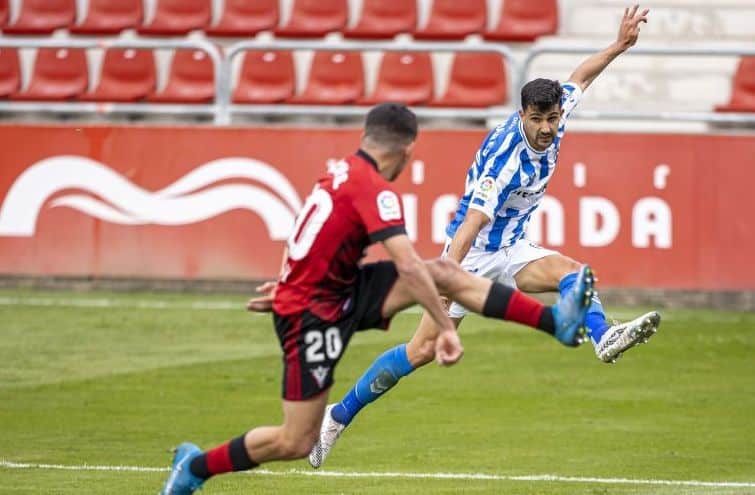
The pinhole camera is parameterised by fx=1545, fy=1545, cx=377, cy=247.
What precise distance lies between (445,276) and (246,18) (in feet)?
49.4

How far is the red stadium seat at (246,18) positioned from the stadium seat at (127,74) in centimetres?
120

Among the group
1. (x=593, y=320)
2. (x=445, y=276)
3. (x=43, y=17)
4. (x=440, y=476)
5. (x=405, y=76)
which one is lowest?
(x=440, y=476)

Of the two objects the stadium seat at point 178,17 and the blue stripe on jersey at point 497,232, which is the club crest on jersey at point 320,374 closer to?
the blue stripe on jersey at point 497,232

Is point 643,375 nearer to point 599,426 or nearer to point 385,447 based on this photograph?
point 599,426

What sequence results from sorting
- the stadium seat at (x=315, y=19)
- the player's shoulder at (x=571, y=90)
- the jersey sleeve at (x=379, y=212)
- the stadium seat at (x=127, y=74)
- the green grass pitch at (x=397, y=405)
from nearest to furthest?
the jersey sleeve at (x=379, y=212)
the green grass pitch at (x=397, y=405)
the player's shoulder at (x=571, y=90)
the stadium seat at (x=127, y=74)
the stadium seat at (x=315, y=19)

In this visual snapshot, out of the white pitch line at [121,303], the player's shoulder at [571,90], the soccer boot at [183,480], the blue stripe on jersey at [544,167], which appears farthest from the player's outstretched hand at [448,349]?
the white pitch line at [121,303]

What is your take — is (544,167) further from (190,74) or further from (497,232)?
(190,74)

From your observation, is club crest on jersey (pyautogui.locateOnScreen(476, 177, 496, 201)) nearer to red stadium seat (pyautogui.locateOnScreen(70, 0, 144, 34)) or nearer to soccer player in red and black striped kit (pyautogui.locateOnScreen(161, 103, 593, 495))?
soccer player in red and black striped kit (pyautogui.locateOnScreen(161, 103, 593, 495))

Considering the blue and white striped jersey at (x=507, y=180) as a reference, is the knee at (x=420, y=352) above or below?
below

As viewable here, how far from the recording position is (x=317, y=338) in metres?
7.96

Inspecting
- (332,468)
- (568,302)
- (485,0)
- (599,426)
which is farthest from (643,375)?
(485,0)

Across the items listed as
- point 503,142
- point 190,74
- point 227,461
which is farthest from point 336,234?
point 190,74

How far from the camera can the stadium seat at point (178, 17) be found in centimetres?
2275

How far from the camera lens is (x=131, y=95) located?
70.3ft
